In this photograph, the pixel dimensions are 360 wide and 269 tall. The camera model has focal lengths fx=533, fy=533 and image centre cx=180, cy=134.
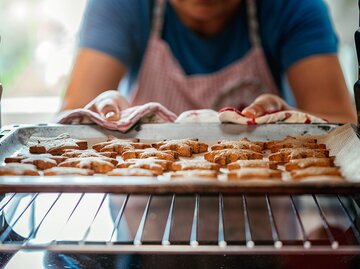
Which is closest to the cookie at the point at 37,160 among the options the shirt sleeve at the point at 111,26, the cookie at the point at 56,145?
the cookie at the point at 56,145

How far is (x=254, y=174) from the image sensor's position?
123cm

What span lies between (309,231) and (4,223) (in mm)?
1015

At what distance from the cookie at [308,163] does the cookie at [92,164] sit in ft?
1.54

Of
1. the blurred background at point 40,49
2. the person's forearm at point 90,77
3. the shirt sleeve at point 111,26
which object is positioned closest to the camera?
the person's forearm at point 90,77

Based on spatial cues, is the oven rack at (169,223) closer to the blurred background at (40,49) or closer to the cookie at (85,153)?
the cookie at (85,153)

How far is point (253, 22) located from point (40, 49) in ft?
5.57

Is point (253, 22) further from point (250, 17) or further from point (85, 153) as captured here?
point (85, 153)

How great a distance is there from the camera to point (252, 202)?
2.30 m

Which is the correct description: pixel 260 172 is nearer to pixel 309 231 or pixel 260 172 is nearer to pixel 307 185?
pixel 307 185

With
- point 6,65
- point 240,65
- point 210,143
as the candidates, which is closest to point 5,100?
point 6,65

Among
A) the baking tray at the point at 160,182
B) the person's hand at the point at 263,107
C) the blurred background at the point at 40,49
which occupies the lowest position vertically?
the baking tray at the point at 160,182

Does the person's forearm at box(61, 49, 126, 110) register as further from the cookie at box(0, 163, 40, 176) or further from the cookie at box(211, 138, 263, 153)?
the cookie at box(0, 163, 40, 176)

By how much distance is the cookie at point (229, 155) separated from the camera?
1465 mm

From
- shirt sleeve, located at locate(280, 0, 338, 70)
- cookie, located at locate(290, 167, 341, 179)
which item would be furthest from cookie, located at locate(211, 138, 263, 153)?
shirt sleeve, located at locate(280, 0, 338, 70)
